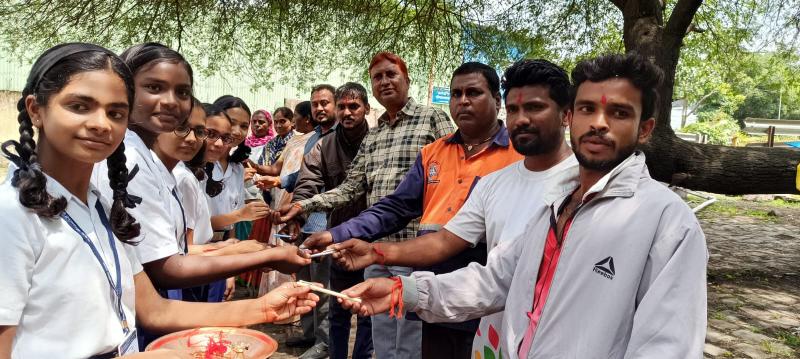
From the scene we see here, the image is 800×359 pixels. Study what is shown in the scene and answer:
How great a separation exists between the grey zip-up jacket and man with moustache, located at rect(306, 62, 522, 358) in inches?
37.2

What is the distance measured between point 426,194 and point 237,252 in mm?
1026

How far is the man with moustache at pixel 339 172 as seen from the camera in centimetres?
414

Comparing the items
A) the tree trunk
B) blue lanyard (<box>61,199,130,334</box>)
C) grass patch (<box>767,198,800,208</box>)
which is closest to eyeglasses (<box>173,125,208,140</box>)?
blue lanyard (<box>61,199,130,334</box>)

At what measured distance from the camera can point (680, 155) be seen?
677cm

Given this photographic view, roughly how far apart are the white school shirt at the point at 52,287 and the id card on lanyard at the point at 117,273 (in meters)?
0.02

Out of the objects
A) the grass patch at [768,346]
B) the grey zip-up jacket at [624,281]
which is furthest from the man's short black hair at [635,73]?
the grass patch at [768,346]

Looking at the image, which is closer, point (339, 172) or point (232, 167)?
point (339, 172)

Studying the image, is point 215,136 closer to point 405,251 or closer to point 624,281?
point 405,251

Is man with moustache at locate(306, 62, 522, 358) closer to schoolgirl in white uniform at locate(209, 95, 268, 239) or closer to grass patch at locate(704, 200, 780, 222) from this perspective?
schoolgirl in white uniform at locate(209, 95, 268, 239)

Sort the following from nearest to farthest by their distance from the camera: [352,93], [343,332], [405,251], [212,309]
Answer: [212,309] < [405,251] < [343,332] < [352,93]

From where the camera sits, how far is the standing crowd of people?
1546mm

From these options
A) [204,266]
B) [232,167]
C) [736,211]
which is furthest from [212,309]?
[736,211]

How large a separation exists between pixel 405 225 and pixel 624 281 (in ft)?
6.03

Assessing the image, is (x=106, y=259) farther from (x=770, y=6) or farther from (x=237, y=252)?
(x=770, y=6)
